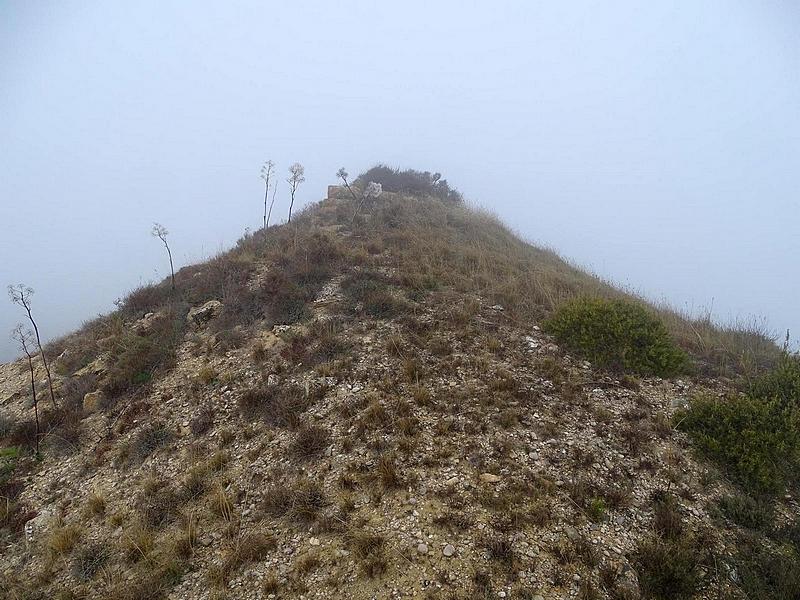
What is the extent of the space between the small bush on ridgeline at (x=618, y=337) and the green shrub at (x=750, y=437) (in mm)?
1319

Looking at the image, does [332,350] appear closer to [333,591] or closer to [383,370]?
[383,370]

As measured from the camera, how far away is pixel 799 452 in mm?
5793

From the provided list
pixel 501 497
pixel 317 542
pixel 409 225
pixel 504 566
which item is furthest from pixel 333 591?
pixel 409 225

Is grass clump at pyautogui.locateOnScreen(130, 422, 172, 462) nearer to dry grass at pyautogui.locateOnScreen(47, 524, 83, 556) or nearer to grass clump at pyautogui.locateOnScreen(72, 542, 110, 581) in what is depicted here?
dry grass at pyautogui.locateOnScreen(47, 524, 83, 556)

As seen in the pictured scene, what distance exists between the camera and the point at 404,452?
20.6 ft

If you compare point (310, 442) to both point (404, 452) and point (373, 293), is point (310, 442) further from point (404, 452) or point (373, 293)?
point (373, 293)

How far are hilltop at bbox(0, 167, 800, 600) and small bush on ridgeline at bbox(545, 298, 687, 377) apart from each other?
1.9 inches

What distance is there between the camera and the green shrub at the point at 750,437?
5672 millimetres

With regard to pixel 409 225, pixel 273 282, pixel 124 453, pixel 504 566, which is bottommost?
pixel 124 453

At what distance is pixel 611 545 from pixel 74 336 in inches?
546

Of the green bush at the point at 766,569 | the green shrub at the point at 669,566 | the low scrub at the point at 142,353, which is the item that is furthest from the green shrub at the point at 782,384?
the low scrub at the point at 142,353

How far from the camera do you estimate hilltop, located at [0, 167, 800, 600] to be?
4.84 metres

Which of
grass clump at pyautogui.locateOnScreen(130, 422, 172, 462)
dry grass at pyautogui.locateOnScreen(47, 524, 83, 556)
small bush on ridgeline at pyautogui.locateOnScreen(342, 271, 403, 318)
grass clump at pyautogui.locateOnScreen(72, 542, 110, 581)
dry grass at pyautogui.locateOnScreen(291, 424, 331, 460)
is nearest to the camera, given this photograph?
grass clump at pyautogui.locateOnScreen(72, 542, 110, 581)

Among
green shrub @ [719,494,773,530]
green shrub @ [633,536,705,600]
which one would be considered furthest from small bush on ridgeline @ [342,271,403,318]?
green shrub @ [719,494,773,530]
